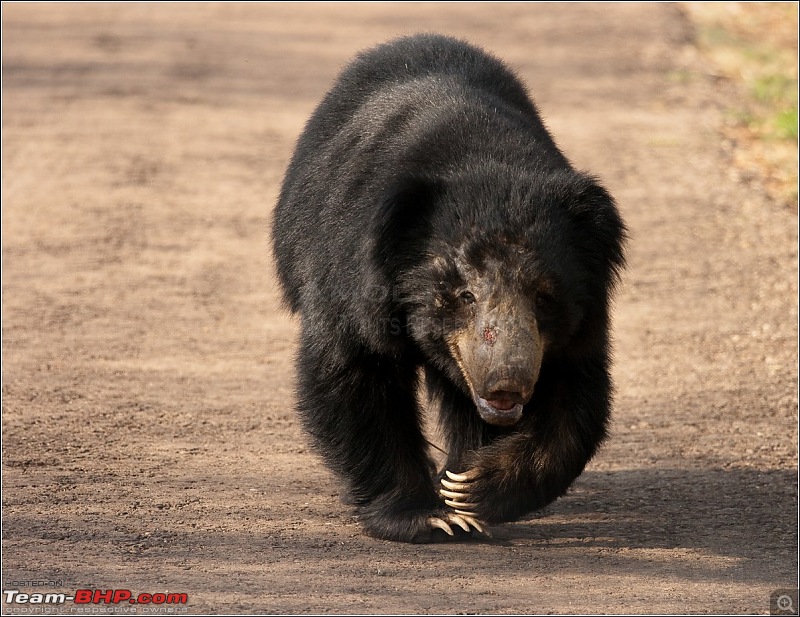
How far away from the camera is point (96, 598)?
3703 mm

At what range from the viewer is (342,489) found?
15.5 ft

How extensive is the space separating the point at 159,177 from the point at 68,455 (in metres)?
5.26

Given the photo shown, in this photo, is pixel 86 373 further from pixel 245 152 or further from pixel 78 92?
pixel 78 92

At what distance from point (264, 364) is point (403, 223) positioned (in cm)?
275

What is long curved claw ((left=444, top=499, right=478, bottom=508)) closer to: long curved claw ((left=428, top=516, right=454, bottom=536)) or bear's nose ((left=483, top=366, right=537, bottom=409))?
long curved claw ((left=428, top=516, right=454, bottom=536))

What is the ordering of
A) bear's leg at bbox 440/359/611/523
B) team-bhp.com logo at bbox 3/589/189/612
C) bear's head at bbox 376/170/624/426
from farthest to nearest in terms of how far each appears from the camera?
bear's leg at bbox 440/359/611/523 < bear's head at bbox 376/170/624/426 < team-bhp.com logo at bbox 3/589/189/612

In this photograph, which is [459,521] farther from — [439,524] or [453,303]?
[453,303]

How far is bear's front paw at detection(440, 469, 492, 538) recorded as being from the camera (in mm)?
4375

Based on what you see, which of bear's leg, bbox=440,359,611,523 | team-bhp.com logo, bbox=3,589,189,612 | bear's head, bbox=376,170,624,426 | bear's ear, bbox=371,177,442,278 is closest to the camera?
team-bhp.com logo, bbox=3,589,189,612

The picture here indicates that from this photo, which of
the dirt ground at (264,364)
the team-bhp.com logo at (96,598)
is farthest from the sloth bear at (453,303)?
the team-bhp.com logo at (96,598)

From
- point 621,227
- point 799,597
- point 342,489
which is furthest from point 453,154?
point 799,597

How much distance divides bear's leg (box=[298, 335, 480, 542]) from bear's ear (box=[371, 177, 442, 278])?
40 cm

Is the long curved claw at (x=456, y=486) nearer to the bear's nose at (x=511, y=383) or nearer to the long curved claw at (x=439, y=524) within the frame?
the long curved claw at (x=439, y=524)

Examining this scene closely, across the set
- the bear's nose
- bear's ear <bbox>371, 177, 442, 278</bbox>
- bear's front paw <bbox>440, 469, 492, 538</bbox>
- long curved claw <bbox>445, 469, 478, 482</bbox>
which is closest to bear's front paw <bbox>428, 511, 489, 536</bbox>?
bear's front paw <bbox>440, 469, 492, 538</bbox>
